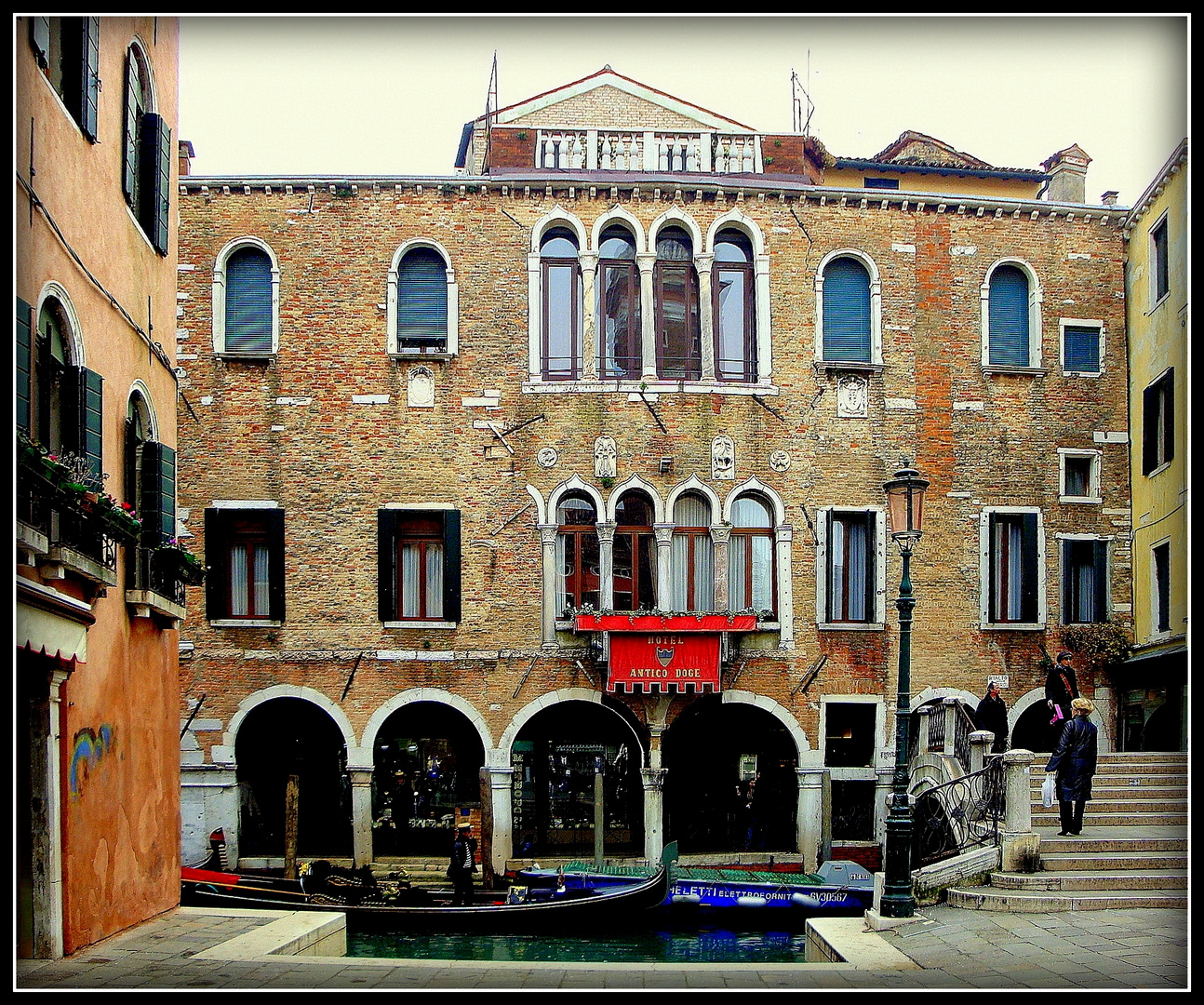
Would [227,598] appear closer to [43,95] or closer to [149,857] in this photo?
[149,857]

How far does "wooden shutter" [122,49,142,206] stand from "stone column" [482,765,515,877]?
10.1 metres

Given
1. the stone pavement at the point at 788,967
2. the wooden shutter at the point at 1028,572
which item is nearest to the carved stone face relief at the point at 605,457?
the wooden shutter at the point at 1028,572

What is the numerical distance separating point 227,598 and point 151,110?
8612 millimetres

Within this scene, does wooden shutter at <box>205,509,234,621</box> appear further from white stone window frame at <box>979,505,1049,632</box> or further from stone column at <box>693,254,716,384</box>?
white stone window frame at <box>979,505,1049,632</box>

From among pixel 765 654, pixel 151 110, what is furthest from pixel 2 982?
pixel 765 654

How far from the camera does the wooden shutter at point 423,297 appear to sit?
20.4 m

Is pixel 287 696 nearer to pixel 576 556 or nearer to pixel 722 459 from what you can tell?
pixel 576 556

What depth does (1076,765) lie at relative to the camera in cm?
1281

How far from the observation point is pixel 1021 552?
20812 mm

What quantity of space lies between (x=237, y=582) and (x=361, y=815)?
12.5 feet

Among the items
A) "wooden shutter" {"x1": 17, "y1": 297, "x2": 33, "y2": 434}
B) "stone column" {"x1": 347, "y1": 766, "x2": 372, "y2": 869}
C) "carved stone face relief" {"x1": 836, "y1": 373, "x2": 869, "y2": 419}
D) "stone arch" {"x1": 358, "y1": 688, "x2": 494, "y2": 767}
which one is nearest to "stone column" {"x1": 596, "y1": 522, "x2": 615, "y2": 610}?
"stone arch" {"x1": 358, "y1": 688, "x2": 494, "y2": 767}

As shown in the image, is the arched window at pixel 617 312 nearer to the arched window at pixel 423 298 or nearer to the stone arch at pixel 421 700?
the arched window at pixel 423 298

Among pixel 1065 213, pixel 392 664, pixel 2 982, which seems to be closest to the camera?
pixel 2 982

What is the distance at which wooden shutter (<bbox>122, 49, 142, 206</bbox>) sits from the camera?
12.1 metres
